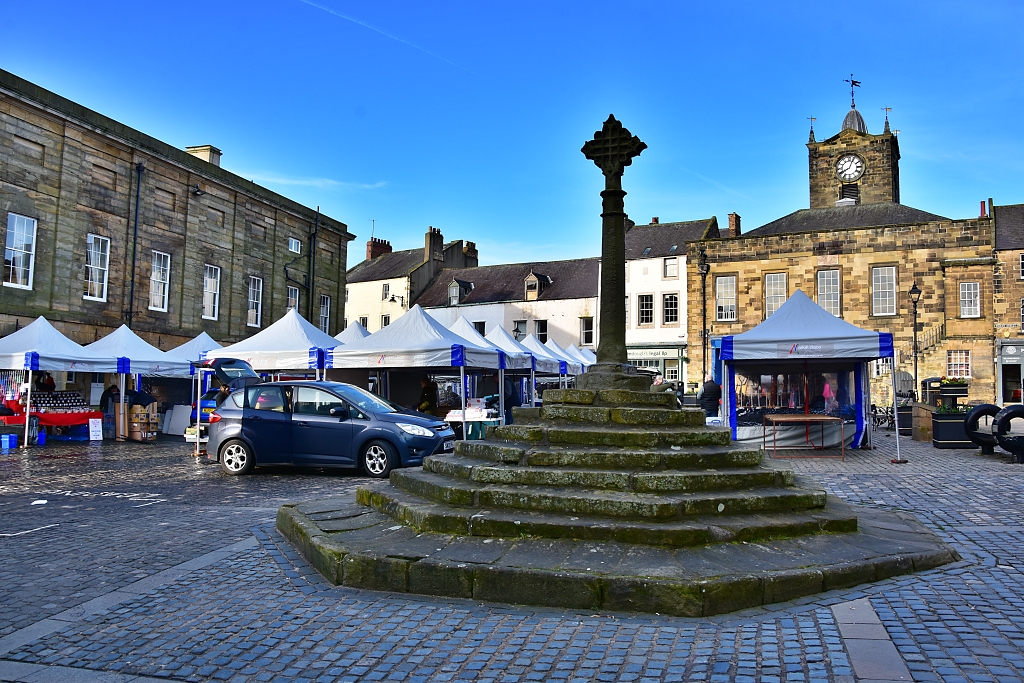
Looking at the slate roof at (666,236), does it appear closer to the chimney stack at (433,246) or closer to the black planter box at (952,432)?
the chimney stack at (433,246)

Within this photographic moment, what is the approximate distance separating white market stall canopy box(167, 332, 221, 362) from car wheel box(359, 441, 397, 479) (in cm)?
1040

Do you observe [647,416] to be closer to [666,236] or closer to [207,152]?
[207,152]

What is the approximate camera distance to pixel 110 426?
19922 millimetres

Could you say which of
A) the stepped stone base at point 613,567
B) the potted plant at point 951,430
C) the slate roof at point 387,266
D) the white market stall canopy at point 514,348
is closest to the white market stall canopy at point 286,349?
the white market stall canopy at point 514,348

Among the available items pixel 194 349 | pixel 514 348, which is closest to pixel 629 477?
pixel 514 348

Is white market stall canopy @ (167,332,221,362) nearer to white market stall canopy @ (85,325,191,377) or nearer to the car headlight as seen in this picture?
white market stall canopy @ (85,325,191,377)

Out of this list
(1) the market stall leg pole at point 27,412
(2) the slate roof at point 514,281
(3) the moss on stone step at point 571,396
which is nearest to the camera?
(3) the moss on stone step at point 571,396

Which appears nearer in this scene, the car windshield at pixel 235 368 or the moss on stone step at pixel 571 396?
the moss on stone step at pixel 571 396

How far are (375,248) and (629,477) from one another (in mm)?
49582

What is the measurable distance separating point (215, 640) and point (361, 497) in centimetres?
310

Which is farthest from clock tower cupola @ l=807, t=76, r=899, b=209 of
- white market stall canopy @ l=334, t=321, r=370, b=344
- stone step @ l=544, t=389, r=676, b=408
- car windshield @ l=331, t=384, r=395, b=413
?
stone step @ l=544, t=389, r=676, b=408

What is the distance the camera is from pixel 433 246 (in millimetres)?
49125

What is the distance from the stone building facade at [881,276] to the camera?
32094 mm

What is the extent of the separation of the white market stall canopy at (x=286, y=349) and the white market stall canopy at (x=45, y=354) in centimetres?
273
